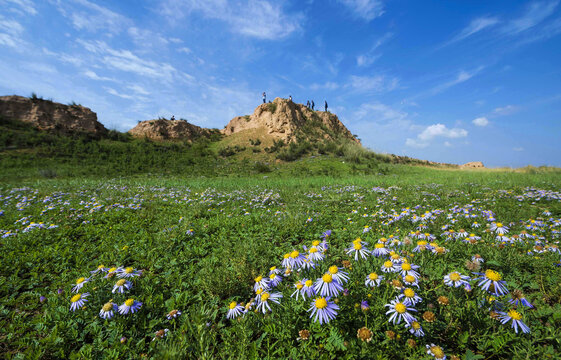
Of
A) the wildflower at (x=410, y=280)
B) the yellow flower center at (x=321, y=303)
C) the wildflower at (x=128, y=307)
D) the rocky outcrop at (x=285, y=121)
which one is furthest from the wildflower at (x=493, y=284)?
the rocky outcrop at (x=285, y=121)

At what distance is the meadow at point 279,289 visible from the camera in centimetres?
147

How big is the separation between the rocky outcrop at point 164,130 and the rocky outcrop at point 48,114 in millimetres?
5587

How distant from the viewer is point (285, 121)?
102ft

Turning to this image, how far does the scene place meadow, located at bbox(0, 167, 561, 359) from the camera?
147 centimetres

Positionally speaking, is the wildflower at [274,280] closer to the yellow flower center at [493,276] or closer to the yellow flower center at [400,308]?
the yellow flower center at [400,308]

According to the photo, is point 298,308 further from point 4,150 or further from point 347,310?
point 4,150

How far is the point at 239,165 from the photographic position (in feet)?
71.1

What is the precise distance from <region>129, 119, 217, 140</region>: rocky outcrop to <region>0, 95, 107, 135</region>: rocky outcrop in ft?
18.3

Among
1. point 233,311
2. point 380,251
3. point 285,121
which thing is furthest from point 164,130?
point 380,251

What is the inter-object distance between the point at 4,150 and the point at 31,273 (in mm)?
23329

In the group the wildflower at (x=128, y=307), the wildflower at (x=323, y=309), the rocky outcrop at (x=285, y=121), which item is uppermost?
the rocky outcrop at (x=285, y=121)

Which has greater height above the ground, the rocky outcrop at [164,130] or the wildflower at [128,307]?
the rocky outcrop at [164,130]

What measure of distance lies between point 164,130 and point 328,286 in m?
35.2

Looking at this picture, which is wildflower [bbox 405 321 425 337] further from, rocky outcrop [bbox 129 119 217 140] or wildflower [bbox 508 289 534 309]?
rocky outcrop [bbox 129 119 217 140]
